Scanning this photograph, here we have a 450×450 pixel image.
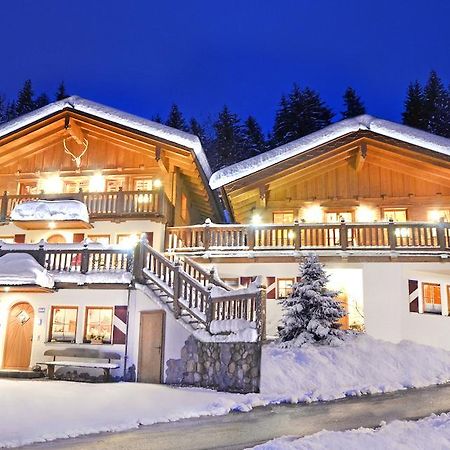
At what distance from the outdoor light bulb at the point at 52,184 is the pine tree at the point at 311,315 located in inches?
526

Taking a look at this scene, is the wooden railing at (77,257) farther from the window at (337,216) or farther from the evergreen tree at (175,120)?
the evergreen tree at (175,120)

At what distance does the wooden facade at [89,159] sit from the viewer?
2303cm

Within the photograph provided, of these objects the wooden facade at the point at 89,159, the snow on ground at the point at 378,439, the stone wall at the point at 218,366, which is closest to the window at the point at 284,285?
the stone wall at the point at 218,366

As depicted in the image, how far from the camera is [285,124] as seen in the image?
46.8m

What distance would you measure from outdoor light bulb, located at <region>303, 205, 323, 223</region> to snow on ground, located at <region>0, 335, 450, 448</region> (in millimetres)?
7002

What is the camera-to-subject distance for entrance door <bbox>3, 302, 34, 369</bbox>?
1677 cm

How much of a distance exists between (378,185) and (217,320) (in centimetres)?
1132

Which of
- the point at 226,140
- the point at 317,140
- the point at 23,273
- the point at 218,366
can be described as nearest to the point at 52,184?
the point at 23,273

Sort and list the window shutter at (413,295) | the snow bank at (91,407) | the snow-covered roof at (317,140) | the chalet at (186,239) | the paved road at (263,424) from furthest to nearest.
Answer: the snow-covered roof at (317,140), the window shutter at (413,295), the chalet at (186,239), the snow bank at (91,407), the paved road at (263,424)

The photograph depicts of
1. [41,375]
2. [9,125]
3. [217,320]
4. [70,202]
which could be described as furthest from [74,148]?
[217,320]

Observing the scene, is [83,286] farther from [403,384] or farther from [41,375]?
[403,384]

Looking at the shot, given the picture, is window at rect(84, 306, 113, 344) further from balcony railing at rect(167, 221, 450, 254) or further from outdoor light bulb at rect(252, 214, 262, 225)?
outdoor light bulb at rect(252, 214, 262, 225)

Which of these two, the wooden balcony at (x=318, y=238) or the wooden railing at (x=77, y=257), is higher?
Result: the wooden balcony at (x=318, y=238)

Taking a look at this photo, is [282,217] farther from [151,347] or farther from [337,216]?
[151,347]
